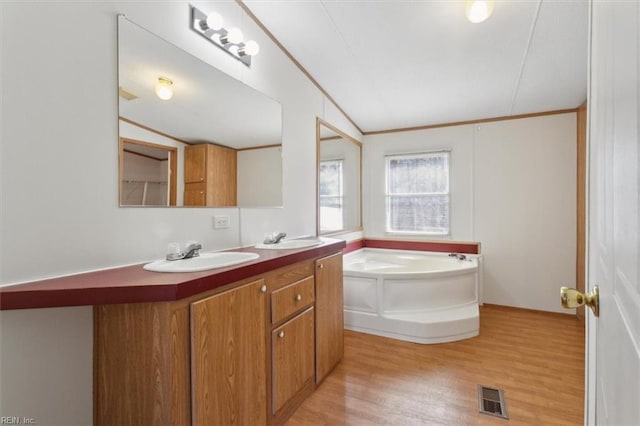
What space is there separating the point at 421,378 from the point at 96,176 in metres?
2.38

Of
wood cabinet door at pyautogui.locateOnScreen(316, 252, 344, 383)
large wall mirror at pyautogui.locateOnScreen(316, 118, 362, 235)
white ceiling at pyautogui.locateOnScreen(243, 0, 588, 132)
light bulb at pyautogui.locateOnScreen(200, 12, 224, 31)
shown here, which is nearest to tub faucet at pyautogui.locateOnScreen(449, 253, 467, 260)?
large wall mirror at pyautogui.locateOnScreen(316, 118, 362, 235)

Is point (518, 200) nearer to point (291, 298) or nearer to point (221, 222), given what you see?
point (291, 298)

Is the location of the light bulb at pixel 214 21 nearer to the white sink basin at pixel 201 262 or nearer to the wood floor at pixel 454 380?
the white sink basin at pixel 201 262

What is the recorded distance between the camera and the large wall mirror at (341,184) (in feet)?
12.8

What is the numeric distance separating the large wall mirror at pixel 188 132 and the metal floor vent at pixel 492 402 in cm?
199

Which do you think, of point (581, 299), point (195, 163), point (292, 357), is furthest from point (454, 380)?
point (195, 163)

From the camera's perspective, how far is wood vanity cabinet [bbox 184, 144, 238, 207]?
1.84 m

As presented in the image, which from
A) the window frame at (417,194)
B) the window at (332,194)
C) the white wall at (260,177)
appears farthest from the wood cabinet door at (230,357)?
the window frame at (417,194)

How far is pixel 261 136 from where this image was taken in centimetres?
242

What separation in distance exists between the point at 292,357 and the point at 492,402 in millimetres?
1322

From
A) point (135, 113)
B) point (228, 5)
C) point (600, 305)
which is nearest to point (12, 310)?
point (135, 113)

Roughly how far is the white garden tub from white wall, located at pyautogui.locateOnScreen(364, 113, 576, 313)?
77 cm

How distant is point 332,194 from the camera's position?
4.21m

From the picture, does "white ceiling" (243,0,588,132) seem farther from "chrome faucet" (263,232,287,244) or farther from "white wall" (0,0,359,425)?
"chrome faucet" (263,232,287,244)
